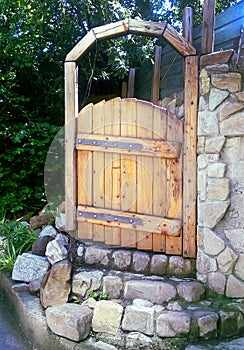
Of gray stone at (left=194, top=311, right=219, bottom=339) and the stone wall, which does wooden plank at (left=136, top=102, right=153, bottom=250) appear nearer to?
the stone wall

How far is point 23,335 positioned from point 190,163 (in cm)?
169

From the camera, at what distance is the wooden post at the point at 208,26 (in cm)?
279

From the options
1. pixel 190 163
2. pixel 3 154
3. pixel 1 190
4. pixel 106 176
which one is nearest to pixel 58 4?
pixel 3 154

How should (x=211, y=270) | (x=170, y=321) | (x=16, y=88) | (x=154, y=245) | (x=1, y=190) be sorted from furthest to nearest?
(x=16, y=88)
(x=1, y=190)
(x=154, y=245)
(x=211, y=270)
(x=170, y=321)

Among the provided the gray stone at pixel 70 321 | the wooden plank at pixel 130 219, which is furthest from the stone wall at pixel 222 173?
the gray stone at pixel 70 321

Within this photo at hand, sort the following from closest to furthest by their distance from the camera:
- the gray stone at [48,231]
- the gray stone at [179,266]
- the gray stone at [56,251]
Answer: the gray stone at [179,266] → the gray stone at [56,251] → the gray stone at [48,231]

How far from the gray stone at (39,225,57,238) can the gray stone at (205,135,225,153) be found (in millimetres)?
1530

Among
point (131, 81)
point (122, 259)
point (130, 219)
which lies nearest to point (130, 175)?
point (130, 219)

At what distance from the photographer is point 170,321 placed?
249 centimetres

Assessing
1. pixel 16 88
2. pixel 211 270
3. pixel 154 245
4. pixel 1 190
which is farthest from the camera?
pixel 16 88

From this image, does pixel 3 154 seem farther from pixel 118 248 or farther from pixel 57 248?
pixel 118 248

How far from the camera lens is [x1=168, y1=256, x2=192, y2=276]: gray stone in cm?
292

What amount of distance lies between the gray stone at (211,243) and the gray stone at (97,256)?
73 cm

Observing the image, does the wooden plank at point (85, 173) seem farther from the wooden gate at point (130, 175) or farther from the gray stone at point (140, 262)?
the gray stone at point (140, 262)
